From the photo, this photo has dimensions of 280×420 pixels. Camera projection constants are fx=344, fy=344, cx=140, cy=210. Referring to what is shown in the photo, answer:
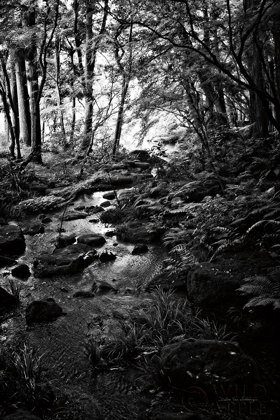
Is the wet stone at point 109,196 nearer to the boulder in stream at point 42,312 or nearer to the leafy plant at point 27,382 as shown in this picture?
the boulder in stream at point 42,312

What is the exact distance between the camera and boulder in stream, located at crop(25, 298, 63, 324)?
15.5ft

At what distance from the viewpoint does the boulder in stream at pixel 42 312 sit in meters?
4.72

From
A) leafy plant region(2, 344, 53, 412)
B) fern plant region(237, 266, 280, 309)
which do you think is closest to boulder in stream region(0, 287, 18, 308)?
leafy plant region(2, 344, 53, 412)

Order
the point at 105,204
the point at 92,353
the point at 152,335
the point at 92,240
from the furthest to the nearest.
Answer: the point at 105,204, the point at 92,240, the point at 152,335, the point at 92,353

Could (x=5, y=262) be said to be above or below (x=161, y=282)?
above

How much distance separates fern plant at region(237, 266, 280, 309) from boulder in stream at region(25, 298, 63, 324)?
8.36 ft

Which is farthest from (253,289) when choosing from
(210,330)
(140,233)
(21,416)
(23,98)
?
(23,98)

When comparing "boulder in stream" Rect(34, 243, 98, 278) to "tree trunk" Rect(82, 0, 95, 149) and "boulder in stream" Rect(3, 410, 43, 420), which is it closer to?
"boulder in stream" Rect(3, 410, 43, 420)

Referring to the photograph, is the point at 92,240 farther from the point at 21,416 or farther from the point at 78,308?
the point at 21,416

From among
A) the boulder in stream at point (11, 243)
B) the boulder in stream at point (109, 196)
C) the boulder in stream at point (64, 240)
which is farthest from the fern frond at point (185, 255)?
the boulder in stream at point (109, 196)

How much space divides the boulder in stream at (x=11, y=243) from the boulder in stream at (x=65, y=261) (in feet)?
2.58

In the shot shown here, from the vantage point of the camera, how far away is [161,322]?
4242mm

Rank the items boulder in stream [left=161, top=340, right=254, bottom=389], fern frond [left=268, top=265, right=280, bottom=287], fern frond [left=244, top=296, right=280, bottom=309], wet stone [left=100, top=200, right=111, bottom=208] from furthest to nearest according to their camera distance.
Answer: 1. wet stone [left=100, top=200, right=111, bottom=208]
2. fern frond [left=268, top=265, right=280, bottom=287]
3. fern frond [left=244, top=296, right=280, bottom=309]
4. boulder in stream [left=161, top=340, right=254, bottom=389]

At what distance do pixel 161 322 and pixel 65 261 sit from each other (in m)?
2.87
